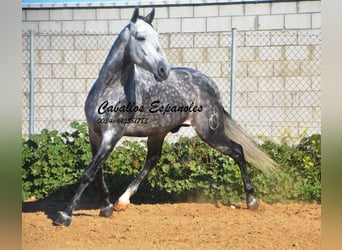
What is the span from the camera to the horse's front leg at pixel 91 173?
4.68 m

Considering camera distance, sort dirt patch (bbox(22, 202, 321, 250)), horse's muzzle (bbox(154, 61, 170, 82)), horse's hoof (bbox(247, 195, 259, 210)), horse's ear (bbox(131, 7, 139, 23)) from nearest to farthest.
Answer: dirt patch (bbox(22, 202, 321, 250))
horse's ear (bbox(131, 7, 139, 23))
horse's muzzle (bbox(154, 61, 170, 82))
horse's hoof (bbox(247, 195, 259, 210))

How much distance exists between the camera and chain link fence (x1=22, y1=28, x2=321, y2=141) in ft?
16.8

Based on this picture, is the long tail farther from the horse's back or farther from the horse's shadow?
the horse's shadow

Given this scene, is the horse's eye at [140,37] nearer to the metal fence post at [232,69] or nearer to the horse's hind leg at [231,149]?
the horse's hind leg at [231,149]

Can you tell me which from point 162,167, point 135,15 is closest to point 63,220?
point 162,167

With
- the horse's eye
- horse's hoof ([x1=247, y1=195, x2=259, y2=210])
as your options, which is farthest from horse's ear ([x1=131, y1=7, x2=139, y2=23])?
horse's hoof ([x1=247, y1=195, x2=259, y2=210])

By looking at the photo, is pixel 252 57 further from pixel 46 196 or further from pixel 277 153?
pixel 46 196

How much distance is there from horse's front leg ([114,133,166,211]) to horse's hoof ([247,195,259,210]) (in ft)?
2.61

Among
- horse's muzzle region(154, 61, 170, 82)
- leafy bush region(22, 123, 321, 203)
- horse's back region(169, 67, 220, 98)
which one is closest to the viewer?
horse's muzzle region(154, 61, 170, 82)

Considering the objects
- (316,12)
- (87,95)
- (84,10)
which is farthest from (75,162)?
(316,12)

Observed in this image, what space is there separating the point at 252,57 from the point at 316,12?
0.91 m

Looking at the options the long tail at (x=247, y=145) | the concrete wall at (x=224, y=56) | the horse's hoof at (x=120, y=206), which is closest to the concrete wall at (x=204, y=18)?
the concrete wall at (x=224, y=56)

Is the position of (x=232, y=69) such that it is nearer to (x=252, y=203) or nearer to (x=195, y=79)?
(x=195, y=79)
